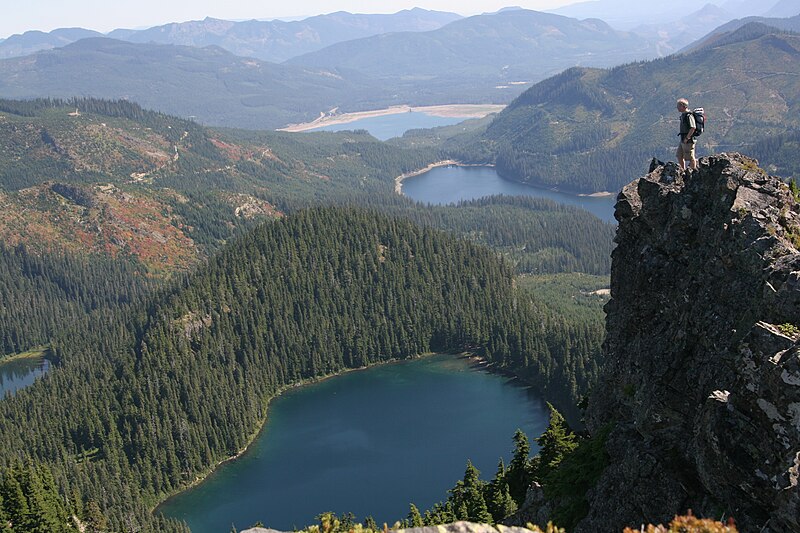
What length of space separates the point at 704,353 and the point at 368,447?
385 ft

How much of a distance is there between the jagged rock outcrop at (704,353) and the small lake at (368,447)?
7499 centimetres

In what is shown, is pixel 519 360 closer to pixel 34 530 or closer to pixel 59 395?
pixel 59 395

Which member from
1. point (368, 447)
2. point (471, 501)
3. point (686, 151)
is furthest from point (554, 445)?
point (368, 447)

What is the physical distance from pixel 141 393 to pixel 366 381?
169ft

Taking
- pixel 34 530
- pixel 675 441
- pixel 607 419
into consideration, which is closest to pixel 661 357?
pixel 675 441

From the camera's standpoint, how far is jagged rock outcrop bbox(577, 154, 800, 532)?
31.3 meters

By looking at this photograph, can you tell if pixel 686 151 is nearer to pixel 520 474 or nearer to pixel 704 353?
pixel 704 353

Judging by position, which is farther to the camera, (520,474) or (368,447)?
(368,447)

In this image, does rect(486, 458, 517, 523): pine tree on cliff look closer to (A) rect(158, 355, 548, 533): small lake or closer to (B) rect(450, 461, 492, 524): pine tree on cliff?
(B) rect(450, 461, 492, 524): pine tree on cliff

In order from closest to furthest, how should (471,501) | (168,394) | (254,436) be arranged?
1. (471,501)
2. (254,436)
3. (168,394)

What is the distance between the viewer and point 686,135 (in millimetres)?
46844

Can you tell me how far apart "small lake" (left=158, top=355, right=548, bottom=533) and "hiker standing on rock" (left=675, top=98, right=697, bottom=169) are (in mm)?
81600

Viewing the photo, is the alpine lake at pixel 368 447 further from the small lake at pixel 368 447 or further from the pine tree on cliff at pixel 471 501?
the pine tree on cliff at pixel 471 501

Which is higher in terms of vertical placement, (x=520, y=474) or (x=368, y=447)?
(x=520, y=474)
